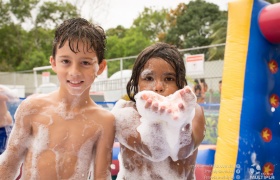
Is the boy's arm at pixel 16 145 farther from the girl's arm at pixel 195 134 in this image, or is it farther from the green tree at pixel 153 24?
the green tree at pixel 153 24

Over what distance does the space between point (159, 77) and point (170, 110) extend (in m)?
0.39

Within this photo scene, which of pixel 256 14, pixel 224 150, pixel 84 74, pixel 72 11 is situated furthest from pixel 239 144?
pixel 72 11

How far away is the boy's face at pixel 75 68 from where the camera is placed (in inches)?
78.7

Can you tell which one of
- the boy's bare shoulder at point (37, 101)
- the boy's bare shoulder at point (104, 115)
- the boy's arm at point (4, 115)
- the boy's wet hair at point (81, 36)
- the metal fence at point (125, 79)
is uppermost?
the boy's wet hair at point (81, 36)

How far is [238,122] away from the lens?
3270 millimetres

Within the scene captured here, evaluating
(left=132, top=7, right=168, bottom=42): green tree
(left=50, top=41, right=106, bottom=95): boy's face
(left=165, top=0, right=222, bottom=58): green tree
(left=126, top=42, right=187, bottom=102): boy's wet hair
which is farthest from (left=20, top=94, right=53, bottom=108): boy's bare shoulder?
(left=132, top=7, right=168, bottom=42): green tree

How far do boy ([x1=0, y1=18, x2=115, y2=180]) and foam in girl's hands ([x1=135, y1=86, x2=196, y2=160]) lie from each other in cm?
35

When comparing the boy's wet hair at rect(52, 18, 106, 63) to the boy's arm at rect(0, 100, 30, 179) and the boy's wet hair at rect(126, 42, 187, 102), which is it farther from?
the boy's arm at rect(0, 100, 30, 179)

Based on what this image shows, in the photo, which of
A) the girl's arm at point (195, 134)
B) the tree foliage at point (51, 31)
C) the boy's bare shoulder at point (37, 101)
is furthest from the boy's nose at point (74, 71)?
the tree foliage at point (51, 31)

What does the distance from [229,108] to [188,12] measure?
92.0ft

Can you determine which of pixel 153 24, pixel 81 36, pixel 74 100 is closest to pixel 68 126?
pixel 74 100

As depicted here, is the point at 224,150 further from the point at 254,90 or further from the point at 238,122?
the point at 254,90

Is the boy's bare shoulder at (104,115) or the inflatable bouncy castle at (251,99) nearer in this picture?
the boy's bare shoulder at (104,115)

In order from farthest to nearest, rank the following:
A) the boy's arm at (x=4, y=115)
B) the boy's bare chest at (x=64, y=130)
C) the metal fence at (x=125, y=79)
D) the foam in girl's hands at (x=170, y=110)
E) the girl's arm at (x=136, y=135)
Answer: the metal fence at (x=125, y=79)
the boy's arm at (x=4, y=115)
the boy's bare chest at (x=64, y=130)
the girl's arm at (x=136, y=135)
the foam in girl's hands at (x=170, y=110)
